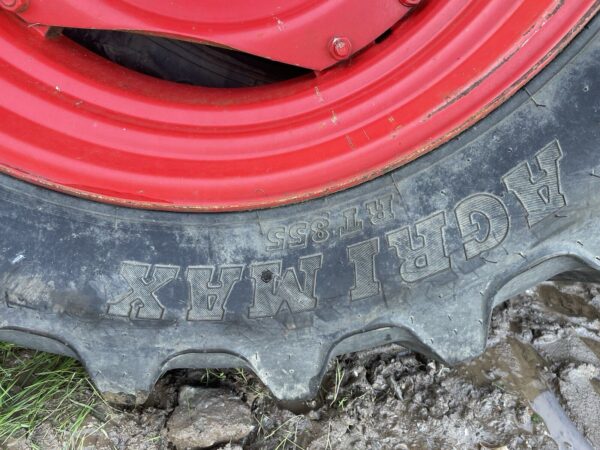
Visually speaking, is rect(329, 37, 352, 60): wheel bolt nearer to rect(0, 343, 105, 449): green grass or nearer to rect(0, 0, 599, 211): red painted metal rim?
rect(0, 0, 599, 211): red painted metal rim

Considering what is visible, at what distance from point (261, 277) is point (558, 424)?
2.12 ft

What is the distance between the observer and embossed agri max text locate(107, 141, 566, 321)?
39.4 inches

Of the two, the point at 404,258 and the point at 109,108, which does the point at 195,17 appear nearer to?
the point at 109,108

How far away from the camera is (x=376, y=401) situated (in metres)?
1.22

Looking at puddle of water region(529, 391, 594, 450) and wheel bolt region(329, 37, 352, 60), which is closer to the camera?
wheel bolt region(329, 37, 352, 60)

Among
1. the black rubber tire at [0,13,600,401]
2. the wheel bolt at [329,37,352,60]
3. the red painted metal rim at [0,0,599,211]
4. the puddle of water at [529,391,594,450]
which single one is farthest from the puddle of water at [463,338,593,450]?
the wheel bolt at [329,37,352,60]

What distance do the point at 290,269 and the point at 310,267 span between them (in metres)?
0.03

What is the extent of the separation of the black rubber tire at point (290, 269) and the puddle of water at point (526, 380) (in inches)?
10.4

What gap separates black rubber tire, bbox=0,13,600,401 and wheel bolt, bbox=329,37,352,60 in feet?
0.67

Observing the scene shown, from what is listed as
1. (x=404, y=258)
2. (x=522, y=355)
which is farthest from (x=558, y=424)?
(x=404, y=258)

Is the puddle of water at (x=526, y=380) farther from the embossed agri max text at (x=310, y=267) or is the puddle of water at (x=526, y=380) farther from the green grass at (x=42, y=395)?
the green grass at (x=42, y=395)

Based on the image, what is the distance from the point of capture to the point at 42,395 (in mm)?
1228

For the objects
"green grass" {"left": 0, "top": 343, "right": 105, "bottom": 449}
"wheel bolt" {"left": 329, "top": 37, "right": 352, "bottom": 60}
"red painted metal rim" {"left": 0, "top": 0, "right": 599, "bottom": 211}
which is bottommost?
"green grass" {"left": 0, "top": 343, "right": 105, "bottom": 449}

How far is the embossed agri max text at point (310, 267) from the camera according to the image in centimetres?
100
